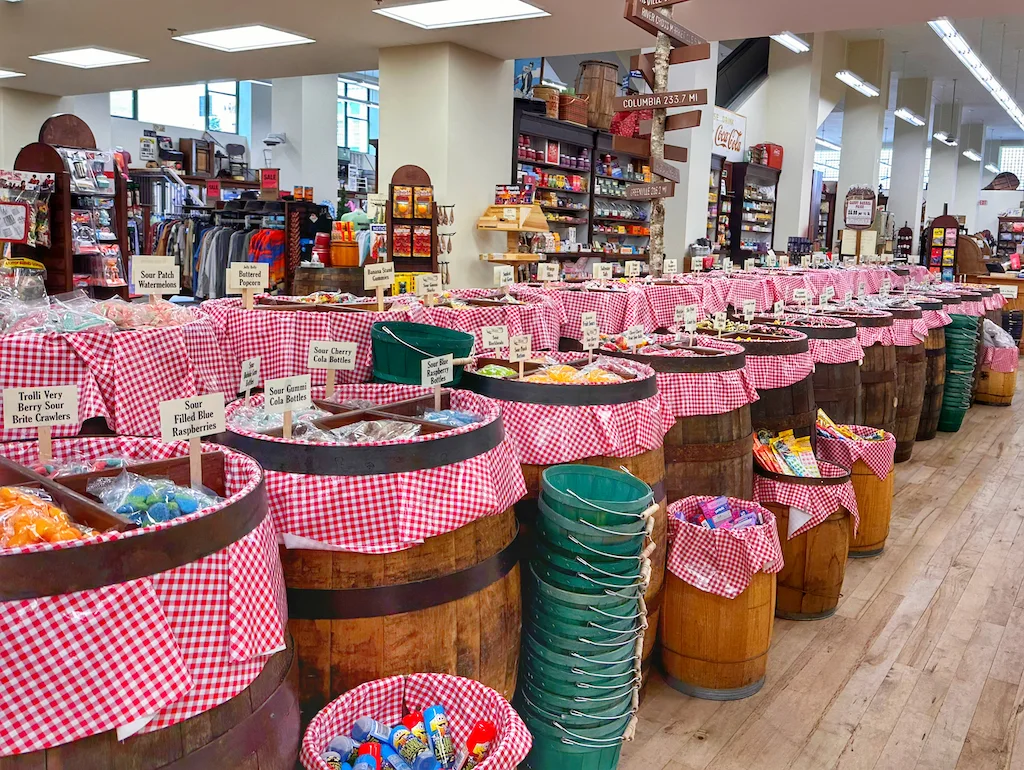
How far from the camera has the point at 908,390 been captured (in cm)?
581

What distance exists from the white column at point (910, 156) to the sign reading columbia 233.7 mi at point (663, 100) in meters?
14.0

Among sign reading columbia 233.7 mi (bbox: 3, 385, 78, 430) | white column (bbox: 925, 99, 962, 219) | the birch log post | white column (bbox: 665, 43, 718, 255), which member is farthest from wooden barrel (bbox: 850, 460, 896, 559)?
white column (bbox: 925, 99, 962, 219)

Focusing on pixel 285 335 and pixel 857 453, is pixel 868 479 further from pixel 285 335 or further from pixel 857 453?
pixel 285 335

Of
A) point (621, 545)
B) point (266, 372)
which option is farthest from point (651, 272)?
point (621, 545)

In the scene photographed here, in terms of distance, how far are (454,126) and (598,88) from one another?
3.94 m

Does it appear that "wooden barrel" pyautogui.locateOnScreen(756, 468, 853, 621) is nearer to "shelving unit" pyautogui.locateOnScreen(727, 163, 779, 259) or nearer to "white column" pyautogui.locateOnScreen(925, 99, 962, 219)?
"shelving unit" pyautogui.locateOnScreen(727, 163, 779, 259)

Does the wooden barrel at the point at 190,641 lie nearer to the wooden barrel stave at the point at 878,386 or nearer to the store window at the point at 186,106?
the wooden barrel stave at the point at 878,386

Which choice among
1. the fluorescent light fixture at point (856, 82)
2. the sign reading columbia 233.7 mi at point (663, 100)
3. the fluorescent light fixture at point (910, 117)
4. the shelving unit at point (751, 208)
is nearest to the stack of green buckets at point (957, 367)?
the sign reading columbia 233.7 mi at point (663, 100)

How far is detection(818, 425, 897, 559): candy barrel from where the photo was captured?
3834 millimetres

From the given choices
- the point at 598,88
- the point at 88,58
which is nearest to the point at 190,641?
the point at 88,58

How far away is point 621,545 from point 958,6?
6163 mm

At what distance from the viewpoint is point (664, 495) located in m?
2.70

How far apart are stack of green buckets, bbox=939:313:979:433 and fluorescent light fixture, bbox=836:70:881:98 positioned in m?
7.09

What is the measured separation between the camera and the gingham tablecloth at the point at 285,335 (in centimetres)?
311
